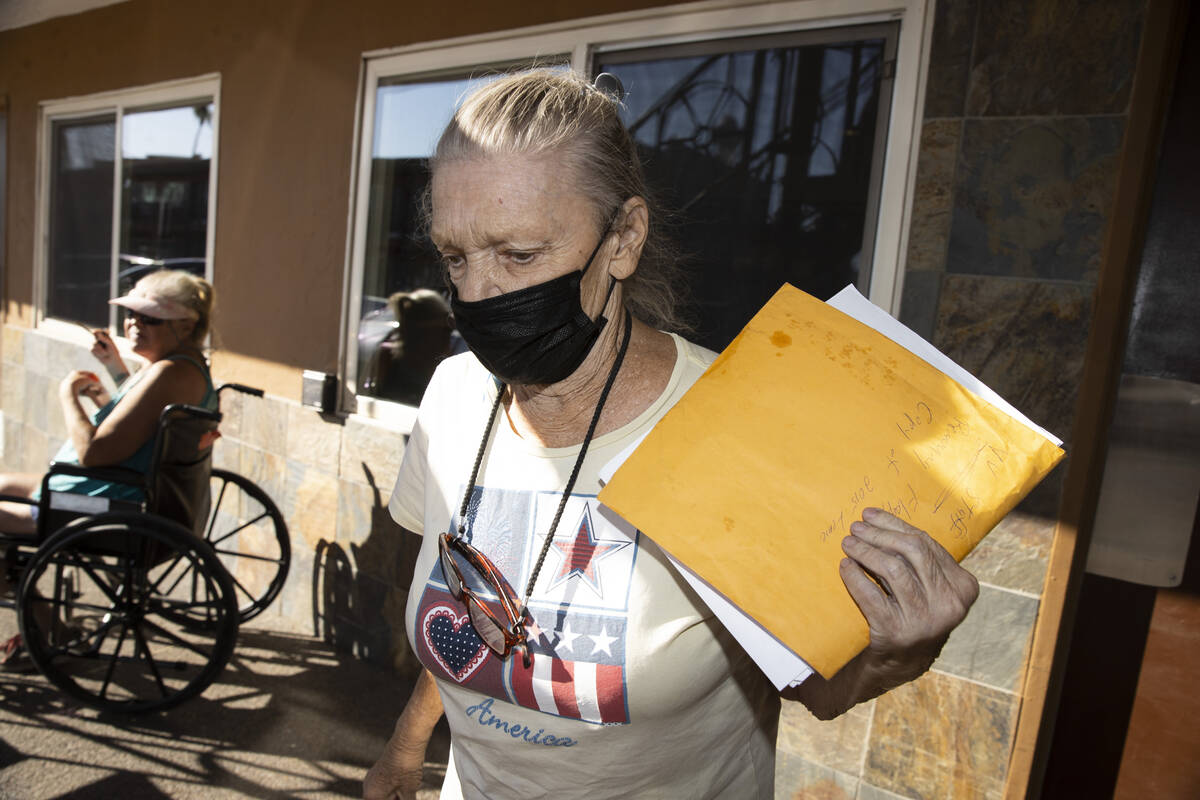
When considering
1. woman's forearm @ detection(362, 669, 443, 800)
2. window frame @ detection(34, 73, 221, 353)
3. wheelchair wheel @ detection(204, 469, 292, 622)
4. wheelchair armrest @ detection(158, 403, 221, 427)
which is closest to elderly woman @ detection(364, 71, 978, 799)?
woman's forearm @ detection(362, 669, 443, 800)

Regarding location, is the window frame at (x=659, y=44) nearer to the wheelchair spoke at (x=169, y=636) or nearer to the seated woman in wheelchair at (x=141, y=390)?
the seated woman in wheelchair at (x=141, y=390)

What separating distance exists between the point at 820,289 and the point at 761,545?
188 centimetres

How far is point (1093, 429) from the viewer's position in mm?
2078

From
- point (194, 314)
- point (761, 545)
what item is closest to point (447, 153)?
point (761, 545)

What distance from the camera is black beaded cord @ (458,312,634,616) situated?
112 cm

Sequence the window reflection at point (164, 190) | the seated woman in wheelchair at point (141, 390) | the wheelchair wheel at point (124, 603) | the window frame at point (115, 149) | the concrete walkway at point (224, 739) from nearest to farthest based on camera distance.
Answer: the concrete walkway at point (224, 739) → the wheelchair wheel at point (124, 603) → the seated woman in wheelchair at point (141, 390) → the window frame at point (115, 149) → the window reflection at point (164, 190)

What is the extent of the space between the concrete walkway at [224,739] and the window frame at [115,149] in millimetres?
2424

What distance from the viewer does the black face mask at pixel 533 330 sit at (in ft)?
3.82

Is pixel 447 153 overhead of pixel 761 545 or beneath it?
overhead

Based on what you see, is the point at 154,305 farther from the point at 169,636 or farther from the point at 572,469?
the point at 572,469

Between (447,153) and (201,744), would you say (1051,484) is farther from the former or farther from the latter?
(201,744)

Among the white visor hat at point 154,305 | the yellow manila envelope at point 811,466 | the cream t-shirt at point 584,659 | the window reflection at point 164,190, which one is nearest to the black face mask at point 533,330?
the cream t-shirt at point 584,659

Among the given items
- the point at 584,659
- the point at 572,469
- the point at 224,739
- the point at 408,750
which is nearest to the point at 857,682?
the point at 584,659

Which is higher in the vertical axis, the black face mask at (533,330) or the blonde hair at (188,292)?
the black face mask at (533,330)
